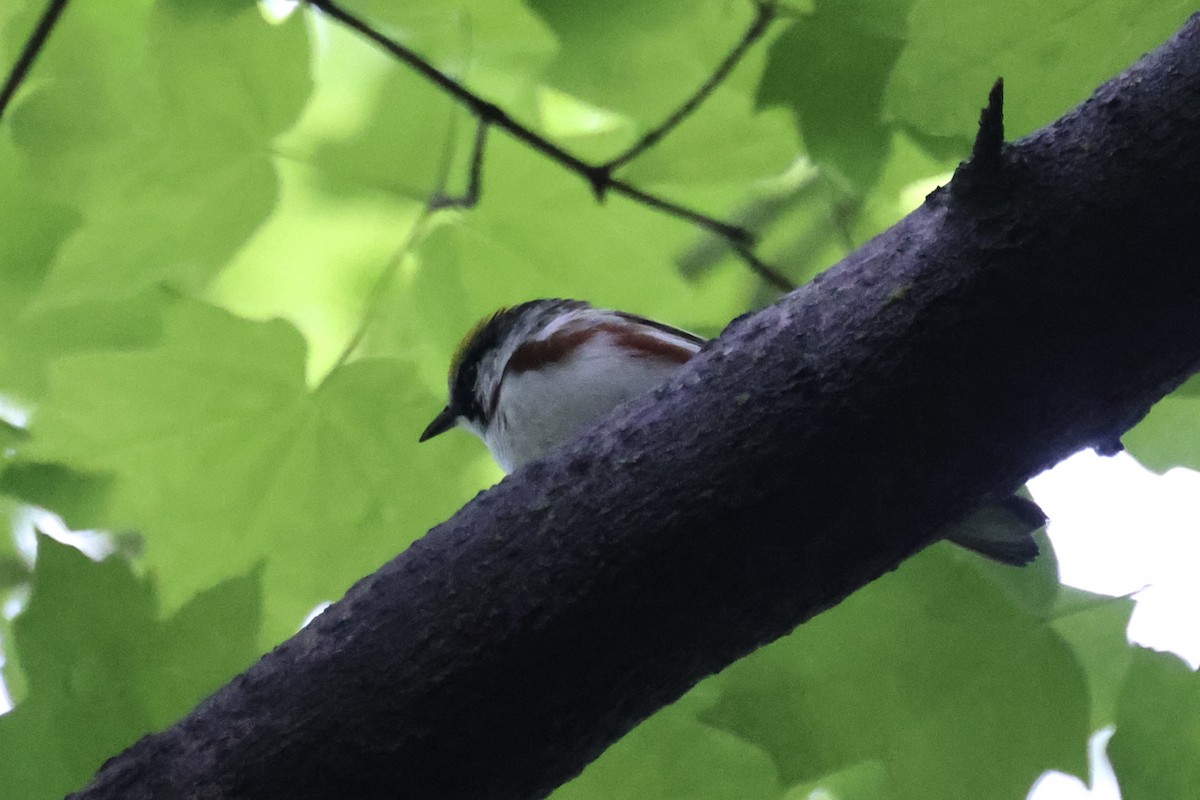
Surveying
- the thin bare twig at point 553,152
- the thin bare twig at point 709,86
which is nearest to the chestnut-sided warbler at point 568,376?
the thin bare twig at point 553,152

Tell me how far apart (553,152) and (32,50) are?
2.15 ft

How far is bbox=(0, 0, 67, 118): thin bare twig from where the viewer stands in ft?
4.45

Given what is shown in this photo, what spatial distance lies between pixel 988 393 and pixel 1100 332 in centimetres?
11

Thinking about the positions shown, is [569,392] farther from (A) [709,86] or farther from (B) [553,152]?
(A) [709,86]

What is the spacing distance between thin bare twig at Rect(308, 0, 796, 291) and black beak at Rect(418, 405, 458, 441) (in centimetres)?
40

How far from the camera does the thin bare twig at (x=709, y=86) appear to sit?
1346mm

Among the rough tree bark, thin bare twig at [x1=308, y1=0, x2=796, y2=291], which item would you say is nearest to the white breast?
thin bare twig at [x1=308, y1=0, x2=796, y2=291]

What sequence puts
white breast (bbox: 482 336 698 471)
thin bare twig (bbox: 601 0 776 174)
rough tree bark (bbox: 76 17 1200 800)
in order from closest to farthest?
rough tree bark (bbox: 76 17 1200 800)
thin bare twig (bbox: 601 0 776 174)
white breast (bbox: 482 336 698 471)

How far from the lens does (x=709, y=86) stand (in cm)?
139

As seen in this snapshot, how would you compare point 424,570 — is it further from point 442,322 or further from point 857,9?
point 857,9

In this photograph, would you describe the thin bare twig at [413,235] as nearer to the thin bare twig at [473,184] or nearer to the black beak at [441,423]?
the thin bare twig at [473,184]

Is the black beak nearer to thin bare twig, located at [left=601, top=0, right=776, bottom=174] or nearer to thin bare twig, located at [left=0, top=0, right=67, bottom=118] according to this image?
thin bare twig, located at [left=601, top=0, right=776, bottom=174]

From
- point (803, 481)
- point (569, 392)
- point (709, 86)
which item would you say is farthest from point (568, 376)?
point (803, 481)

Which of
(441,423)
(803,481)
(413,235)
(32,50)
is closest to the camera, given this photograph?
(803,481)
